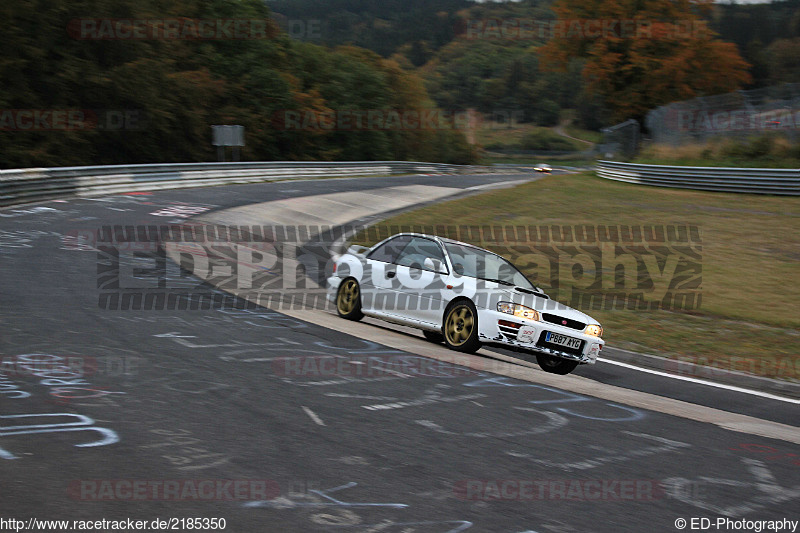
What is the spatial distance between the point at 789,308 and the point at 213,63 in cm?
5191

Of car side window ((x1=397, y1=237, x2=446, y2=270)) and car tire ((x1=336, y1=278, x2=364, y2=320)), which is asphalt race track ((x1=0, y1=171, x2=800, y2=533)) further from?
car tire ((x1=336, y1=278, x2=364, y2=320))

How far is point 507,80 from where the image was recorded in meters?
148

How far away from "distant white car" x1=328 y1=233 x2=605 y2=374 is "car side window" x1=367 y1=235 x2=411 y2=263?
0.02m

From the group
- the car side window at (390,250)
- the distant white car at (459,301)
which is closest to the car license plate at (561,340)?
the distant white car at (459,301)

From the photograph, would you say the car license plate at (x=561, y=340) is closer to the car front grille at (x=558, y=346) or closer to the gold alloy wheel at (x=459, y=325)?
the car front grille at (x=558, y=346)

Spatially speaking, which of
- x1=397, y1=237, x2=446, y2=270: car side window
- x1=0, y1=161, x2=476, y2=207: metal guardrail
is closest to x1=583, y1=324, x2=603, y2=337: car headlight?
x1=397, y1=237, x2=446, y2=270: car side window

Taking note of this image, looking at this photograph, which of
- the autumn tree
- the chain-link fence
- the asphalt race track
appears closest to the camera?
the asphalt race track

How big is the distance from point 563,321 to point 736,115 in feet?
79.6

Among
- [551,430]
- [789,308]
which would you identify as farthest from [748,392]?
[789,308]

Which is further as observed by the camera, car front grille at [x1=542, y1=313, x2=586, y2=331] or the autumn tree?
the autumn tree

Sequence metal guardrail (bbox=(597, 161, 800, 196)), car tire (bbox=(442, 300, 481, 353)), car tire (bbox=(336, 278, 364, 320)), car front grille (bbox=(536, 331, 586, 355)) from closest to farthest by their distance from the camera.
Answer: car front grille (bbox=(536, 331, 586, 355)) < car tire (bbox=(442, 300, 481, 353)) < car tire (bbox=(336, 278, 364, 320)) < metal guardrail (bbox=(597, 161, 800, 196))

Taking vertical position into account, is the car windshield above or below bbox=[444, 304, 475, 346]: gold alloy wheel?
above

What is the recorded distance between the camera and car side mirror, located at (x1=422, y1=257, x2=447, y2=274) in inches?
408

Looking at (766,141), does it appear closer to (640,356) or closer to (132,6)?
(640,356)
